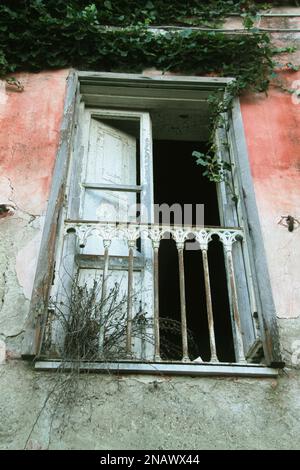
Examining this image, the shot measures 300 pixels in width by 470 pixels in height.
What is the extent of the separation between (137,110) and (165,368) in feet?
9.17

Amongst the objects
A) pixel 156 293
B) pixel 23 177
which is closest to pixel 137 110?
pixel 23 177

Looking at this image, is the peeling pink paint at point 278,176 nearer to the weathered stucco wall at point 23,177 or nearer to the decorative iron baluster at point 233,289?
the decorative iron baluster at point 233,289

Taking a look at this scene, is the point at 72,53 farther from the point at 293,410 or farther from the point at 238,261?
the point at 293,410

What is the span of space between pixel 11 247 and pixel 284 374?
212cm

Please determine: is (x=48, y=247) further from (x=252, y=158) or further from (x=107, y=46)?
(x=107, y=46)

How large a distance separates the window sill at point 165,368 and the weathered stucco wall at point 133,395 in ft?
0.15

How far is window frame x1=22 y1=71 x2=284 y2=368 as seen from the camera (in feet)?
11.6

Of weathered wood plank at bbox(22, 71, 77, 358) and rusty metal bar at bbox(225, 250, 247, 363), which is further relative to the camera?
rusty metal bar at bbox(225, 250, 247, 363)

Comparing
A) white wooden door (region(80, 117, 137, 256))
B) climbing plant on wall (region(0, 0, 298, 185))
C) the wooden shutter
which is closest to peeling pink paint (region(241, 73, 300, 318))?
the wooden shutter

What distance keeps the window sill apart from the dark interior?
3134mm

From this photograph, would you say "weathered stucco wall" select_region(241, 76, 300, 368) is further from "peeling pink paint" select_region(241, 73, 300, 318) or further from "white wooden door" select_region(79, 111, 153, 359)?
"white wooden door" select_region(79, 111, 153, 359)

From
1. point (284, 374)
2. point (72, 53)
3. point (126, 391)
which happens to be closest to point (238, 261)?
point (284, 374)

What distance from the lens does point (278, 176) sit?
450 centimetres

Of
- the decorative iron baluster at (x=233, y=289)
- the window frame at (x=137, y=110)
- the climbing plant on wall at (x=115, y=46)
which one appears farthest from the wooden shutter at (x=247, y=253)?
the climbing plant on wall at (x=115, y=46)
